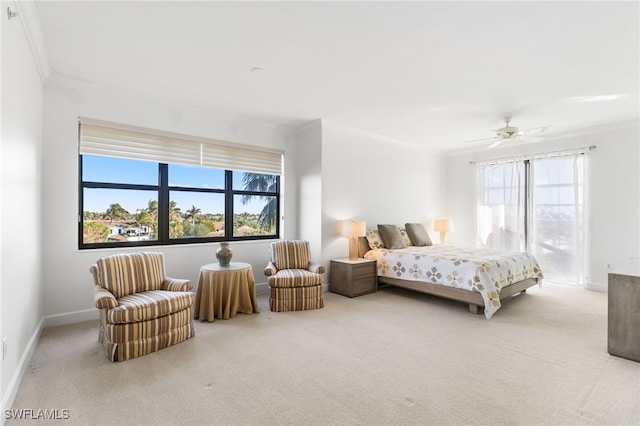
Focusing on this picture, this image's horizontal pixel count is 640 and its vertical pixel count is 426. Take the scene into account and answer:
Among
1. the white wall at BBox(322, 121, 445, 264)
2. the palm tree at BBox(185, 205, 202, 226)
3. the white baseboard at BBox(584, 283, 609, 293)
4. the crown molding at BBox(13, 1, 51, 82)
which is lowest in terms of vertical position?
the white baseboard at BBox(584, 283, 609, 293)

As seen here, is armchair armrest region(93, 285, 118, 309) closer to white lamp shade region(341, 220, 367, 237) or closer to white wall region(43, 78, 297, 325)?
white wall region(43, 78, 297, 325)

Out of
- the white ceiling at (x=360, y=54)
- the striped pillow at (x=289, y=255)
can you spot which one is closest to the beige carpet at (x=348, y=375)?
the striped pillow at (x=289, y=255)

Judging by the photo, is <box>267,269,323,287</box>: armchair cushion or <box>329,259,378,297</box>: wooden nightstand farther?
<box>329,259,378,297</box>: wooden nightstand

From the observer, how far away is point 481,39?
8.44 ft

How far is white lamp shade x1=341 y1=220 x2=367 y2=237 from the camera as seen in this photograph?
4.84 m

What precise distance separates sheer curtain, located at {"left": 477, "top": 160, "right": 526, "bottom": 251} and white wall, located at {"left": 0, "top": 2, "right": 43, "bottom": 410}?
22.3ft

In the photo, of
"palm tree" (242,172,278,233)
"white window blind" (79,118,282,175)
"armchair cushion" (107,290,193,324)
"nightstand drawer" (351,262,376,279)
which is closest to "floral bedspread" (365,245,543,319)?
"nightstand drawer" (351,262,376,279)

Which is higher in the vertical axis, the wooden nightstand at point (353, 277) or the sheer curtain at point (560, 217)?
the sheer curtain at point (560, 217)

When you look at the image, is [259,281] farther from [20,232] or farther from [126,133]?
[20,232]

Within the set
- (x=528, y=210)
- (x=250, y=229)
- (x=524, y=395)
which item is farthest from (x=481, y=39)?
(x=528, y=210)

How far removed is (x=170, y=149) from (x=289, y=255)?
2.08 m

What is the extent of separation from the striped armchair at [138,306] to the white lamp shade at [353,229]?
95.5 inches

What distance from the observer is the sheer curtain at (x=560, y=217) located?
523 centimetres

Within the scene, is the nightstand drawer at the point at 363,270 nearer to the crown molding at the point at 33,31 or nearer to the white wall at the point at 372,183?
the white wall at the point at 372,183
